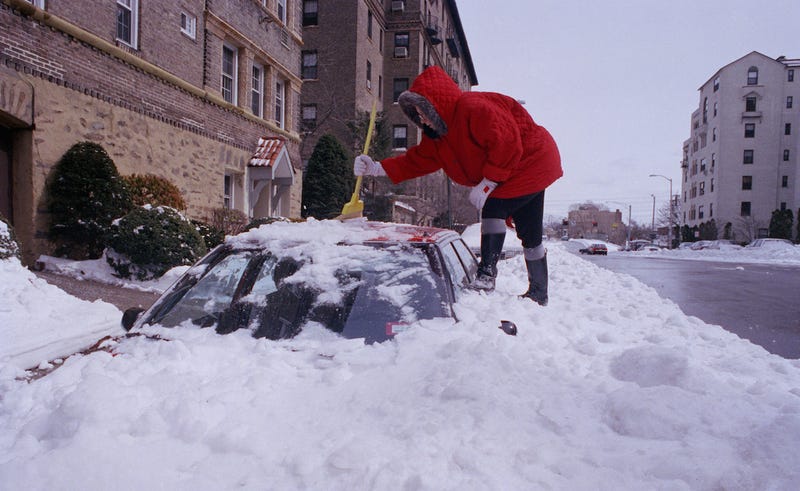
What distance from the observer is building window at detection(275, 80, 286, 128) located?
58.0 ft

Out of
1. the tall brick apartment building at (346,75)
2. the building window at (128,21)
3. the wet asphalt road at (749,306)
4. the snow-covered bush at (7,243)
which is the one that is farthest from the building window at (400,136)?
the snow-covered bush at (7,243)

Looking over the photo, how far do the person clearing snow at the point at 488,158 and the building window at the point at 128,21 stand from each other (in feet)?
28.2

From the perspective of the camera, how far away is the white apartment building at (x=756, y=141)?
49250mm

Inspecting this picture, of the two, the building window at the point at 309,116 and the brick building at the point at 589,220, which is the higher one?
the building window at the point at 309,116

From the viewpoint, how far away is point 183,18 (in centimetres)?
1242

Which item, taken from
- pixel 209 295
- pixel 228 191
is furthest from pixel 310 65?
pixel 209 295

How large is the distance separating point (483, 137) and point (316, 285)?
6.30 ft

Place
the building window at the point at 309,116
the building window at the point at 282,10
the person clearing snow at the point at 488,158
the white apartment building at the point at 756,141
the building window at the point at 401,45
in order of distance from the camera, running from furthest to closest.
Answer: the white apartment building at the point at 756,141 → the building window at the point at 401,45 → the building window at the point at 309,116 → the building window at the point at 282,10 → the person clearing snow at the point at 488,158

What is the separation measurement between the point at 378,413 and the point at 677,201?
82688 mm

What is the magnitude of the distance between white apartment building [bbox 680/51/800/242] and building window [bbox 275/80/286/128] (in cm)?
4615

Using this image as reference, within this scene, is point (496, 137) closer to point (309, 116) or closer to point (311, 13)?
point (309, 116)

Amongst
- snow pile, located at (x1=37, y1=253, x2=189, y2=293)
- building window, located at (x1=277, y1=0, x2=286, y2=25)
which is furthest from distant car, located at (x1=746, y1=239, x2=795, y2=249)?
snow pile, located at (x1=37, y1=253, x2=189, y2=293)

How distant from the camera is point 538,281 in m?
4.70

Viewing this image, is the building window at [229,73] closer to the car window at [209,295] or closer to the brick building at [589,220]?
the car window at [209,295]
